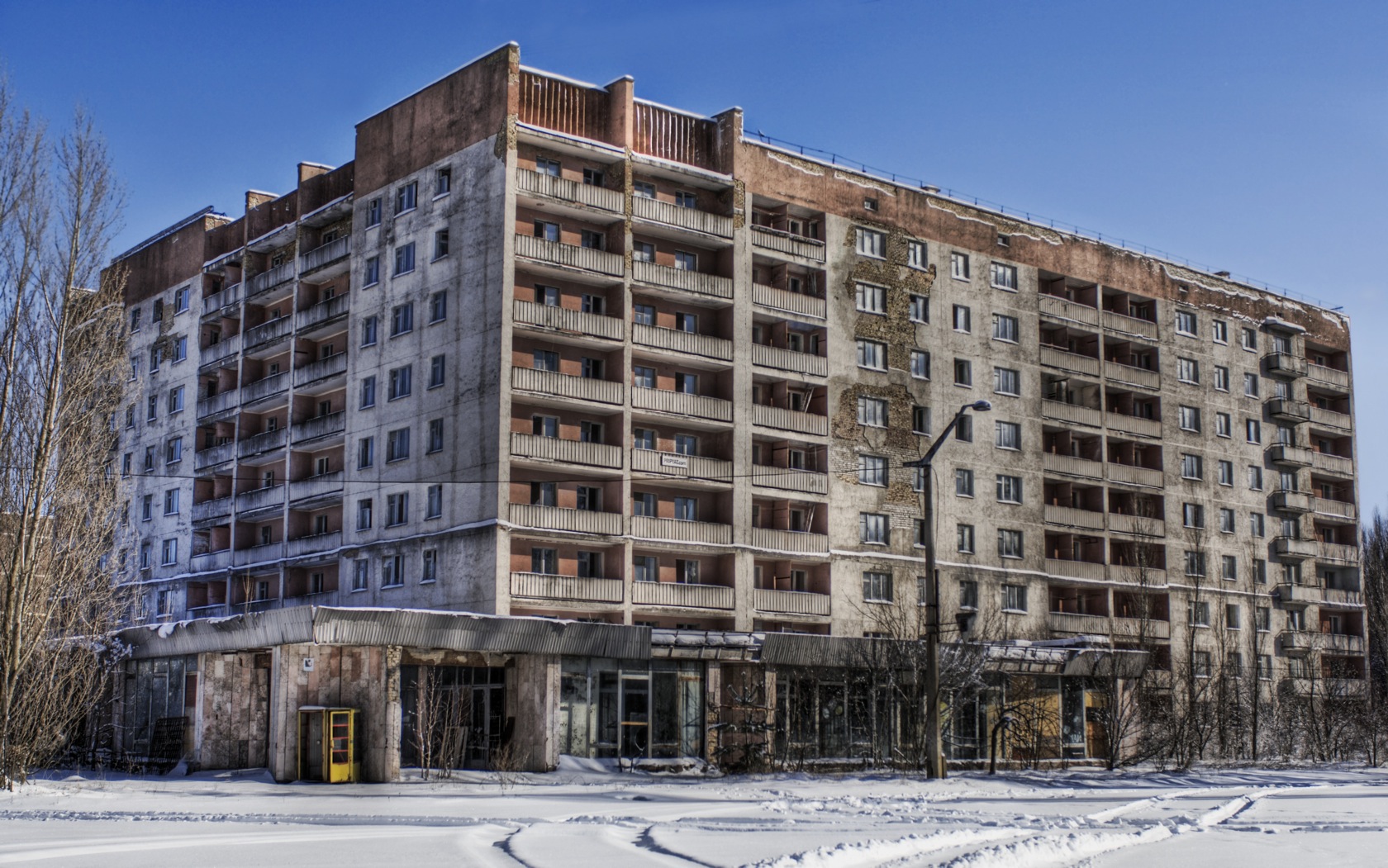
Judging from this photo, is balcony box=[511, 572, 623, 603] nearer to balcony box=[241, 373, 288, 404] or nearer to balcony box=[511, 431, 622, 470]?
balcony box=[511, 431, 622, 470]

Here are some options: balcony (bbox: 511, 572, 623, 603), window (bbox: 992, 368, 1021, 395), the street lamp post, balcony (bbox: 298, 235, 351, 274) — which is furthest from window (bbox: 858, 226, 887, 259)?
the street lamp post

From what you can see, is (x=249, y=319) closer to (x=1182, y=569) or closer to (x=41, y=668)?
(x=41, y=668)

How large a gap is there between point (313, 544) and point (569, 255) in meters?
16.0

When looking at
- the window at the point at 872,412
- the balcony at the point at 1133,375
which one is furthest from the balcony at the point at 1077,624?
the window at the point at 872,412

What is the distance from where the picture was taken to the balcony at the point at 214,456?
210ft

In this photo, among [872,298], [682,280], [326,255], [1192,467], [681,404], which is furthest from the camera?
[1192,467]

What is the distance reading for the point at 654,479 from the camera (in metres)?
54.1

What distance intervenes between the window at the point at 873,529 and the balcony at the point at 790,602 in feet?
11.6

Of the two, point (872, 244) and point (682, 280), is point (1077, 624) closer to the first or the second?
point (872, 244)

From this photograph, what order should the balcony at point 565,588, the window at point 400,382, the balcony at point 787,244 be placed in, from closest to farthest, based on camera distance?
the balcony at point 565,588, the window at point 400,382, the balcony at point 787,244

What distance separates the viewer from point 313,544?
5841 cm

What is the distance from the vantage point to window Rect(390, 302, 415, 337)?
5528 cm

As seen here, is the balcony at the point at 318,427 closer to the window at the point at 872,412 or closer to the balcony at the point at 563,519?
the balcony at the point at 563,519

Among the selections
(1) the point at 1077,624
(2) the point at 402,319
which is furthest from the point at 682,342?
Answer: (1) the point at 1077,624
